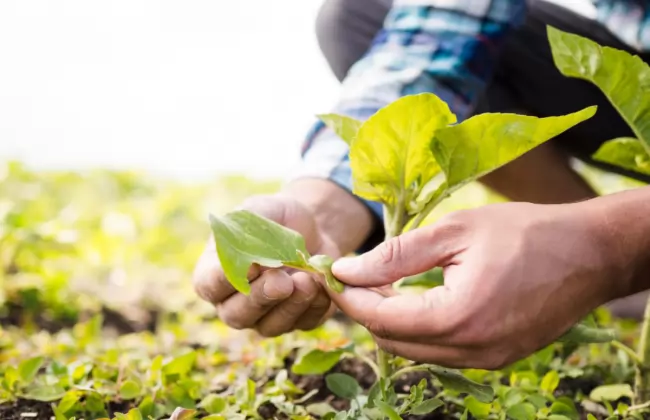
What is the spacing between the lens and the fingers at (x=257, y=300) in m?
0.97

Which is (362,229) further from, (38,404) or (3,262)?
(3,262)

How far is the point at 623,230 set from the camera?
870 millimetres

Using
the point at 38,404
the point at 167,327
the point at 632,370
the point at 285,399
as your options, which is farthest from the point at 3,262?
the point at 632,370

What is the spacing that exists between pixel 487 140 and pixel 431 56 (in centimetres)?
57

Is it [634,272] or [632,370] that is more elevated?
[634,272]

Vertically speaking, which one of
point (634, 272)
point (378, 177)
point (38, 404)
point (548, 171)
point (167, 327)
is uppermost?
point (378, 177)

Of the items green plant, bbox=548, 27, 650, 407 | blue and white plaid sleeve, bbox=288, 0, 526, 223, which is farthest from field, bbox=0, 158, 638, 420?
blue and white plaid sleeve, bbox=288, 0, 526, 223

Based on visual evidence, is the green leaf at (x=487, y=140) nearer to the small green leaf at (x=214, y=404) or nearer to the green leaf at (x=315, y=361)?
the green leaf at (x=315, y=361)

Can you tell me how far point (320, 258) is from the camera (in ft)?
2.87

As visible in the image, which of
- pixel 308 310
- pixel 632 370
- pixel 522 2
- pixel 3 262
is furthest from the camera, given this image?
pixel 3 262

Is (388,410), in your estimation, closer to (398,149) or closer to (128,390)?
(398,149)

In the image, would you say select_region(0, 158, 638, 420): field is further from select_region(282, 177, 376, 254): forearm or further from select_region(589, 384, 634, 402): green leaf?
select_region(282, 177, 376, 254): forearm

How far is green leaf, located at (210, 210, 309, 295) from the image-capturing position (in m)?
0.81

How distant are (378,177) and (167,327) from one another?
113cm
